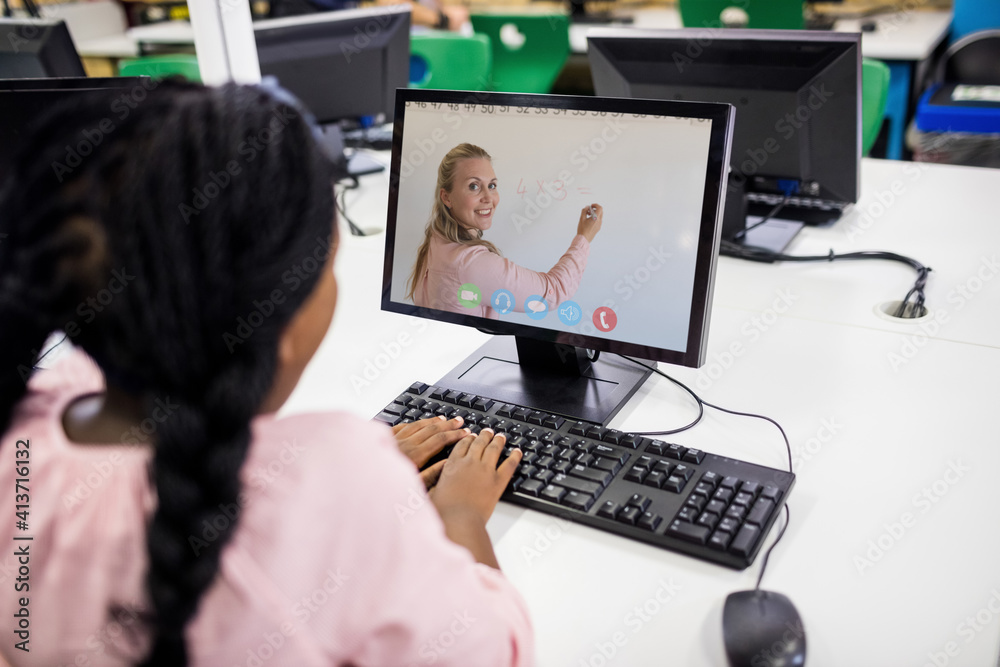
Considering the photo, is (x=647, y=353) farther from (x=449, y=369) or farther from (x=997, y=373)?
(x=997, y=373)

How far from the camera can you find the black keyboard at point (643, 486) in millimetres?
759

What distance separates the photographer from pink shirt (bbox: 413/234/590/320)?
99 cm

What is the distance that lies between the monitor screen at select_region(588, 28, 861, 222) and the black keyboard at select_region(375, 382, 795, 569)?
819 mm

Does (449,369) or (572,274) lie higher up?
(572,274)

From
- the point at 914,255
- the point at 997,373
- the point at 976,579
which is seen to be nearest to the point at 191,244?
the point at 976,579

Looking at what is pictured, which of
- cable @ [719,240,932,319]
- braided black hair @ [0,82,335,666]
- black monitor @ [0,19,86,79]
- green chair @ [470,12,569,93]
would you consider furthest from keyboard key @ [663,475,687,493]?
green chair @ [470,12,569,93]

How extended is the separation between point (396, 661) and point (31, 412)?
13.2 inches

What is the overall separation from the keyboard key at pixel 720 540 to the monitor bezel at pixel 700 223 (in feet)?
0.78

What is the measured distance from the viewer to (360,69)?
1.95 meters

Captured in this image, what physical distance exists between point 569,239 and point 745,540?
1.40ft

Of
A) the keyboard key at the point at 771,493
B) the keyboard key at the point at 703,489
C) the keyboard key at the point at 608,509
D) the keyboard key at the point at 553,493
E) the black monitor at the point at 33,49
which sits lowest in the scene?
the keyboard key at the point at 553,493

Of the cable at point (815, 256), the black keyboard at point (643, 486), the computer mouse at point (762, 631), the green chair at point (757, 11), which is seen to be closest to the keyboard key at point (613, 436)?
the black keyboard at point (643, 486)

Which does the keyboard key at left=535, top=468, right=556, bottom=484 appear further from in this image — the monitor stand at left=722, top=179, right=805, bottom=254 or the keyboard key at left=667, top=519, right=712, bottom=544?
the monitor stand at left=722, top=179, right=805, bottom=254

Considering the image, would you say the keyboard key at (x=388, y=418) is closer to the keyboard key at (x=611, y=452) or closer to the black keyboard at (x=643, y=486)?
the black keyboard at (x=643, y=486)
